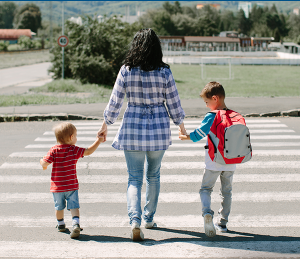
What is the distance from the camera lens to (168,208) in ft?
15.5

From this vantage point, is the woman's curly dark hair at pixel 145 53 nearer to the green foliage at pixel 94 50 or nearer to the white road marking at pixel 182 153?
the white road marking at pixel 182 153

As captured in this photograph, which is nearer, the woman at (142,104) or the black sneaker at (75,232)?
the woman at (142,104)

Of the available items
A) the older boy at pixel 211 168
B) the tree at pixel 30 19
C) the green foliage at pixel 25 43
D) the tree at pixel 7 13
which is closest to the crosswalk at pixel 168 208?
the older boy at pixel 211 168

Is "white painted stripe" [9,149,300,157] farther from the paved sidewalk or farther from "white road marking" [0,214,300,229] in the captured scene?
the paved sidewalk

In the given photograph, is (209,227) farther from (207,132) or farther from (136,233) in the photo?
(207,132)

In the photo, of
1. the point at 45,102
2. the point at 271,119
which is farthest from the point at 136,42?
the point at 45,102

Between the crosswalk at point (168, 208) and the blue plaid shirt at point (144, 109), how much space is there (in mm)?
956

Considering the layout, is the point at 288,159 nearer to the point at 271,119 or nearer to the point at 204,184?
the point at 204,184

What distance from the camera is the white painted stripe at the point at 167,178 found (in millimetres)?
5797

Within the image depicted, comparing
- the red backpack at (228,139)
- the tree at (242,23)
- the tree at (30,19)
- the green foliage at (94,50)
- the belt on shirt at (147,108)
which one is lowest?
the red backpack at (228,139)

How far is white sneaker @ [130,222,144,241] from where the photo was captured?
372cm

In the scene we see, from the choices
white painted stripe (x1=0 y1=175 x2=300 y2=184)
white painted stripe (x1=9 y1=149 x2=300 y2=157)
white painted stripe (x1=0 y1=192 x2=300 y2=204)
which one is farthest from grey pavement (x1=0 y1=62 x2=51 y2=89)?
white painted stripe (x1=0 y1=192 x2=300 y2=204)

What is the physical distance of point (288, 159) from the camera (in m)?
6.93

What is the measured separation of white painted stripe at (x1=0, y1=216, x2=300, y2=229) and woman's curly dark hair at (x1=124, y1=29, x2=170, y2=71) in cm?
171
